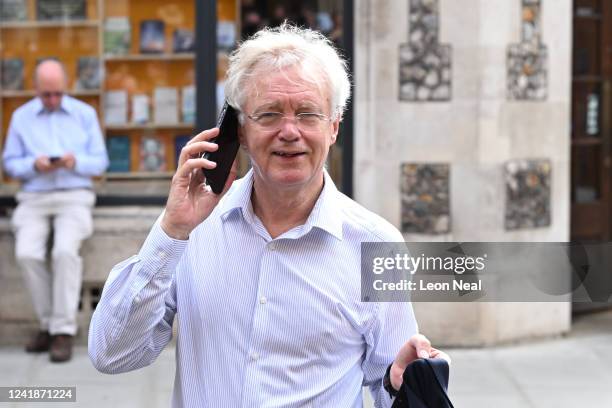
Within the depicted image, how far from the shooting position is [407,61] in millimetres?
7004

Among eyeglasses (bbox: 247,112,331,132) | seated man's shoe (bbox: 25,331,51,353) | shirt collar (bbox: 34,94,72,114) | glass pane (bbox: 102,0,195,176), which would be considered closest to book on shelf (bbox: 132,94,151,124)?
glass pane (bbox: 102,0,195,176)

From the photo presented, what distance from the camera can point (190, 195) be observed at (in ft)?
8.03

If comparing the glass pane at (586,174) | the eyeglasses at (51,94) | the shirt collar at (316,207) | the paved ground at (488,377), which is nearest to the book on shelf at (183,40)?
the eyeglasses at (51,94)

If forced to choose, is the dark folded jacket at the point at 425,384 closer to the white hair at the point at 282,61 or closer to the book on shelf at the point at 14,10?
the white hair at the point at 282,61

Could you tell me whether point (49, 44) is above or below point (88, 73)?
above

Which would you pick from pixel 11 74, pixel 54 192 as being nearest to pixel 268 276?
pixel 54 192

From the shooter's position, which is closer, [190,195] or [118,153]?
[190,195]

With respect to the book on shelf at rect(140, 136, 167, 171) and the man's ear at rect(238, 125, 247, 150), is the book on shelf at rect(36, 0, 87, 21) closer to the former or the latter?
the book on shelf at rect(140, 136, 167, 171)

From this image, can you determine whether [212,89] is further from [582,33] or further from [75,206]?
[582,33]

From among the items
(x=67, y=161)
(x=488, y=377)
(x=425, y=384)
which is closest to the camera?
(x=425, y=384)

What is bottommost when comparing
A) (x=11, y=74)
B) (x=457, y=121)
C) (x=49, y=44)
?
(x=457, y=121)

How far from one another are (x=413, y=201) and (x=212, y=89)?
1.61 meters

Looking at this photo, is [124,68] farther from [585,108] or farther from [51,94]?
Result: [585,108]

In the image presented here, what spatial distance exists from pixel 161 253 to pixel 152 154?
17.3 ft
